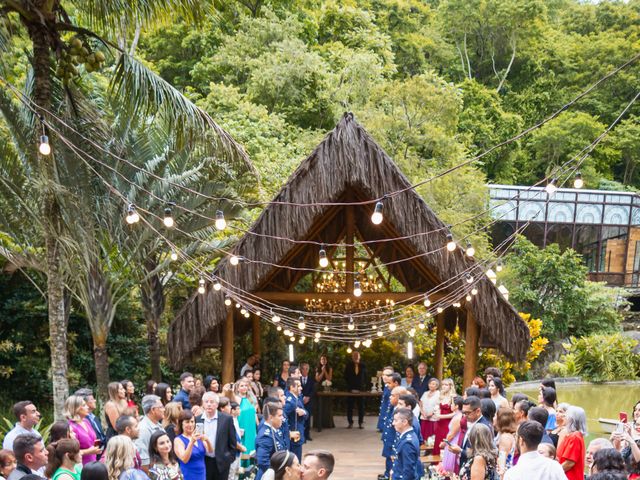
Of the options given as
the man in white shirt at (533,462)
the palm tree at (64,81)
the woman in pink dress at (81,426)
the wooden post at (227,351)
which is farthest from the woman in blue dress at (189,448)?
the wooden post at (227,351)

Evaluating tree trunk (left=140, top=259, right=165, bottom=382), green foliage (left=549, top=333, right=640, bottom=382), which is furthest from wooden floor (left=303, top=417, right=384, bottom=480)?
green foliage (left=549, top=333, right=640, bottom=382)

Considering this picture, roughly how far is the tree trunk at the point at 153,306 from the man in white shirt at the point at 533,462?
8.78 metres

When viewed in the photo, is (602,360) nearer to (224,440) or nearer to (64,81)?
(224,440)

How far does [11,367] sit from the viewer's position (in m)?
13.3

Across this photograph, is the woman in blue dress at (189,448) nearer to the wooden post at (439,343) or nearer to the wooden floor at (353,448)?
the wooden floor at (353,448)

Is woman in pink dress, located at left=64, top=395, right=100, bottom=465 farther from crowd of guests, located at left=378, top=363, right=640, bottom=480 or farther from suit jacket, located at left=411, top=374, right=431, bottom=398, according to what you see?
suit jacket, located at left=411, top=374, right=431, bottom=398

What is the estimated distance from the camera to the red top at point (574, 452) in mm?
6238

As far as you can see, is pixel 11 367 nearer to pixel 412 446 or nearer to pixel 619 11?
pixel 412 446

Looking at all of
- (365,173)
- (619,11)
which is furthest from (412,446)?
(619,11)

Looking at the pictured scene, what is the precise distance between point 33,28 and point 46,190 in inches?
71.7

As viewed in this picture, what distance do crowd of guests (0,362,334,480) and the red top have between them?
2.46 metres

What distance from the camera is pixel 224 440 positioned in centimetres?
747

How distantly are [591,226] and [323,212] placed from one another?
22379 millimetres

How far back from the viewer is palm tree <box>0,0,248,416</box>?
781cm
